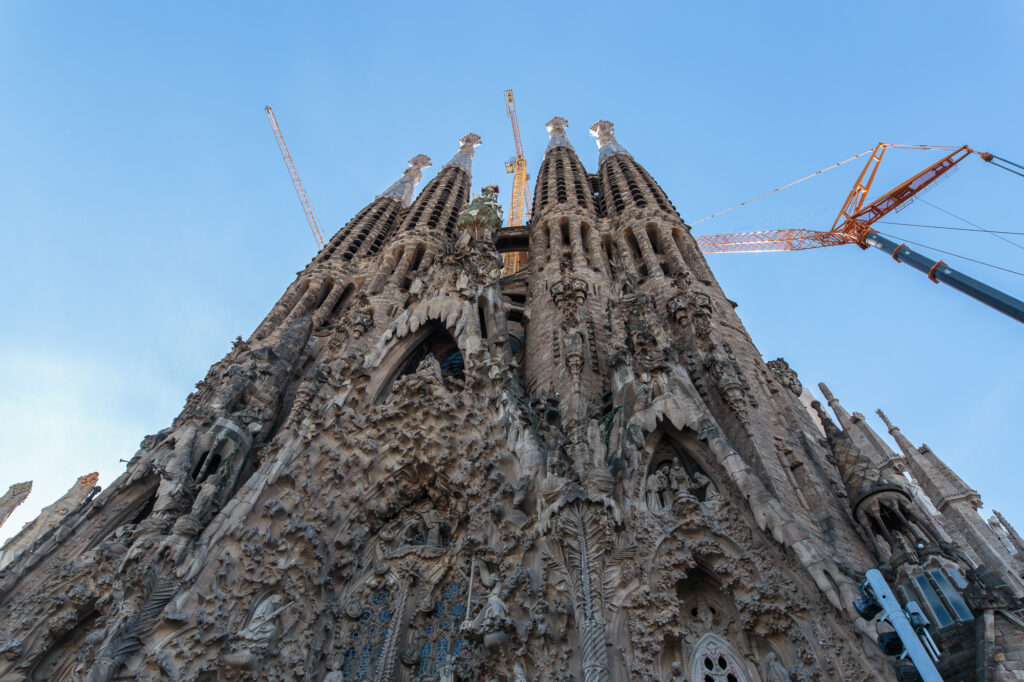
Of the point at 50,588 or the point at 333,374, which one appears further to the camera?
the point at 333,374

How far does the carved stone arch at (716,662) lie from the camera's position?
710 centimetres

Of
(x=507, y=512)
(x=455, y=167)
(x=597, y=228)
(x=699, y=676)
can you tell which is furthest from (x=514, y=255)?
(x=699, y=676)

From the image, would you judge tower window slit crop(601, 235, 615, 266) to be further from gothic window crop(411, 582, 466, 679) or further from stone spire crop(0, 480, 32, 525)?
stone spire crop(0, 480, 32, 525)

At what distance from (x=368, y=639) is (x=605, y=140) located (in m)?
27.9

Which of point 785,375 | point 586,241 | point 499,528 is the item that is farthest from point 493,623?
point 586,241

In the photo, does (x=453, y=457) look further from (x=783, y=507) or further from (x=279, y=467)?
(x=783, y=507)

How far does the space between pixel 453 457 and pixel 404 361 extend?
10.4 feet

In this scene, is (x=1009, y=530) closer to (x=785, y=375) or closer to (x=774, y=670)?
(x=785, y=375)

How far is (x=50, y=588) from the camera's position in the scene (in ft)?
33.4

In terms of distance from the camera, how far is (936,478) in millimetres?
19688

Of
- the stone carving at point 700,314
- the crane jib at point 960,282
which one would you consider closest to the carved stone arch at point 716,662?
the stone carving at point 700,314

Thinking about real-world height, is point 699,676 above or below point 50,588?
below

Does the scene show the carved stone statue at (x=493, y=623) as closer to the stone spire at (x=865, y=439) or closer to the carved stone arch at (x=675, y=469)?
the carved stone arch at (x=675, y=469)

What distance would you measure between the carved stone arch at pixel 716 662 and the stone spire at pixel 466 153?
27.9m
